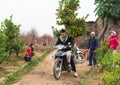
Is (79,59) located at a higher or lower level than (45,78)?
higher

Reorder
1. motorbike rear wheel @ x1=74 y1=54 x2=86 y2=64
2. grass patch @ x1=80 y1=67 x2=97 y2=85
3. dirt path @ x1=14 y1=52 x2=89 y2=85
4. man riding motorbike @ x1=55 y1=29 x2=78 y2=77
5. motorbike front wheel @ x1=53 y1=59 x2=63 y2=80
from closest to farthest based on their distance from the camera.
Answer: dirt path @ x1=14 y1=52 x2=89 y2=85 → grass patch @ x1=80 y1=67 x2=97 y2=85 → motorbike front wheel @ x1=53 y1=59 x2=63 y2=80 → man riding motorbike @ x1=55 y1=29 x2=78 y2=77 → motorbike rear wheel @ x1=74 y1=54 x2=86 y2=64

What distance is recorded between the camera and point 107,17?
22.0 m

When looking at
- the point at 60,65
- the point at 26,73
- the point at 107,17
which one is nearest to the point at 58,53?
the point at 60,65

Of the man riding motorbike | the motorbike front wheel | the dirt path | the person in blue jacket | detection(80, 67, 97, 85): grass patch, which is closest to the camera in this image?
the dirt path

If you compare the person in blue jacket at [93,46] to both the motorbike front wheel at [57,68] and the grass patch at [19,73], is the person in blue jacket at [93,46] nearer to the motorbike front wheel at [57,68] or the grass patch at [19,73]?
the grass patch at [19,73]

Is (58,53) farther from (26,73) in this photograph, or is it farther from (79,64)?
(79,64)

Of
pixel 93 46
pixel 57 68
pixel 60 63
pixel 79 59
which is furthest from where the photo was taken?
pixel 79 59

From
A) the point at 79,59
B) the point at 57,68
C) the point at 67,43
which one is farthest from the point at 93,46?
the point at 57,68

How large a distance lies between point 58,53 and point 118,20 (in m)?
12.9

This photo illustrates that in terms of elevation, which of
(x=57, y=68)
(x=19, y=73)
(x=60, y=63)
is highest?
(x=60, y=63)

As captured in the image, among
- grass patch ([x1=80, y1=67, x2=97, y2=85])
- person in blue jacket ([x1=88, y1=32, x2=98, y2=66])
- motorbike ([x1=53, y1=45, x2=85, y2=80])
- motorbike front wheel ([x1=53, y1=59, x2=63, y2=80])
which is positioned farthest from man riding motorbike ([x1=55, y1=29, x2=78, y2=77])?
person in blue jacket ([x1=88, y1=32, x2=98, y2=66])

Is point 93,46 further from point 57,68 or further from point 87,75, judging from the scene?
point 57,68

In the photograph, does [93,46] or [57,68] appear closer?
[57,68]

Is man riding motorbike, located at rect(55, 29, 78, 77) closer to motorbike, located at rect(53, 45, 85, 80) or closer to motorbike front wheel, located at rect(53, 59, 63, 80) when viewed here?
motorbike, located at rect(53, 45, 85, 80)
